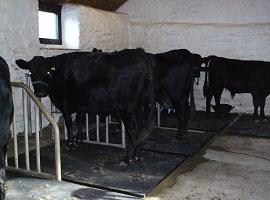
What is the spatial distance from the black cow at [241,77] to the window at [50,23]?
115 inches

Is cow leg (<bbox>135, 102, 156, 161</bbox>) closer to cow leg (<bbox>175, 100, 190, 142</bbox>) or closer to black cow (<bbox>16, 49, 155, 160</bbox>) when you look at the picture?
black cow (<bbox>16, 49, 155, 160</bbox>)

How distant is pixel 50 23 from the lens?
596 centimetres

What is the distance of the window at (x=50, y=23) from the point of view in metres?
5.64

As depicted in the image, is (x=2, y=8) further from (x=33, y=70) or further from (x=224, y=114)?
(x=224, y=114)

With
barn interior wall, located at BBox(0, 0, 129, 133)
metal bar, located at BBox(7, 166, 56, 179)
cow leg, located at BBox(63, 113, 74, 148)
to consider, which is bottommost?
metal bar, located at BBox(7, 166, 56, 179)

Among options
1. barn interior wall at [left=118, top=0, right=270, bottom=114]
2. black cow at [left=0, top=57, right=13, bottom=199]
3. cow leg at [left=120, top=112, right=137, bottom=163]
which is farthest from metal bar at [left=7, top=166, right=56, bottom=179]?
barn interior wall at [left=118, top=0, right=270, bottom=114]

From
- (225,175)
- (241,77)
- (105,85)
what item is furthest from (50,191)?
(241,77)

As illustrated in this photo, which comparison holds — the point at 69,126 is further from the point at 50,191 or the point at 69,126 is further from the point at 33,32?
the point at 33,32

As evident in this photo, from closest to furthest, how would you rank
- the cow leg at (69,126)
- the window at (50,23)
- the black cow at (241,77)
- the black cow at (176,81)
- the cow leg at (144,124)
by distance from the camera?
the cow leg at (144,124) → the cow leg at (69,126) → the black cow at (176,81) → the window at (50,23) → the black cow at (241,77)

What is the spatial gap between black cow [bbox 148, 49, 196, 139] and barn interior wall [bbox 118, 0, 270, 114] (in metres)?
2.82

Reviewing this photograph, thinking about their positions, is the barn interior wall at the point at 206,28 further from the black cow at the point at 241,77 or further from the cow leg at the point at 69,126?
the cow leg at the point at 69,126

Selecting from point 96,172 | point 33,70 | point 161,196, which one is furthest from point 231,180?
point 33,70

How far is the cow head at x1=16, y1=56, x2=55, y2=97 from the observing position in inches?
159

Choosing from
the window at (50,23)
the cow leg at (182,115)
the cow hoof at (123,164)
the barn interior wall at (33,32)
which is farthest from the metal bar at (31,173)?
the window at (50,23)
